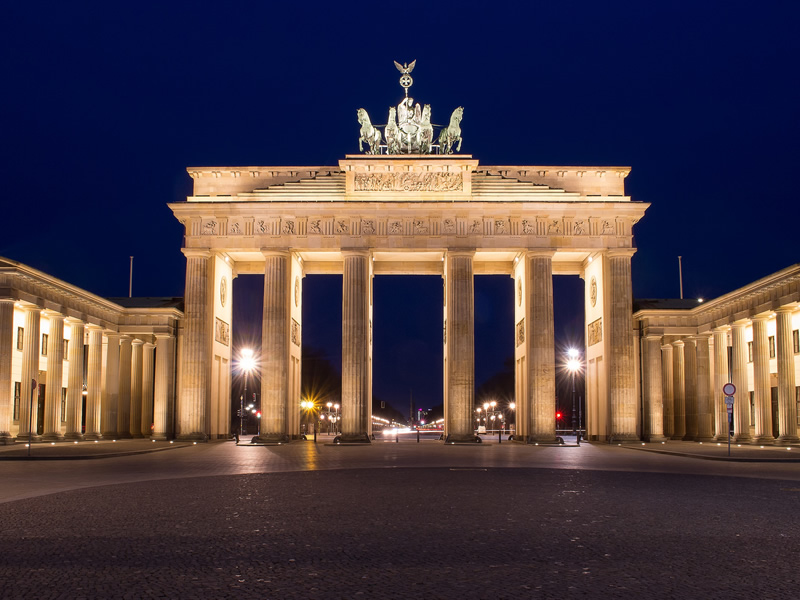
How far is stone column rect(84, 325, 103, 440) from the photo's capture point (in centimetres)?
5194

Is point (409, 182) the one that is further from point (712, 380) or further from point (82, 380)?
point (82, 380)

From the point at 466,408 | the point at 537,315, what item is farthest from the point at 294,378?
the point at 537,315

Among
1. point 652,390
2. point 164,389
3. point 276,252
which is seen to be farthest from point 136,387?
point 652,390

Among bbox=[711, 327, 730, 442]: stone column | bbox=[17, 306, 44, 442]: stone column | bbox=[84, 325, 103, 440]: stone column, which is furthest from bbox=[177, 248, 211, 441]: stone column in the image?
bbox=[711, 327, 730, 442]: stone column

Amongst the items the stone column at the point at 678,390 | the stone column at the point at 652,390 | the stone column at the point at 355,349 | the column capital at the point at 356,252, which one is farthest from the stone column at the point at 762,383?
the column capital at the point at 356,252

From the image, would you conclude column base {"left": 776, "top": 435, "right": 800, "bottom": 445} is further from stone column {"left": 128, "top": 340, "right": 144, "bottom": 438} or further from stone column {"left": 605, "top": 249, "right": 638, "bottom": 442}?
stone column {"left": 128, "top": 340, "right": 144, "bottom": 438}

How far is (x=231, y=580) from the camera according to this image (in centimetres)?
823

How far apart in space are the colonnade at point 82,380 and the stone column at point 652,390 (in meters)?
30.5

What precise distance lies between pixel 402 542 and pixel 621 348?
42.4 m

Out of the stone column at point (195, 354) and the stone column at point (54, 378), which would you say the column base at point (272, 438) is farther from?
the stone column at point (54, 378)

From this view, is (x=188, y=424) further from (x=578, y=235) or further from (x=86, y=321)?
(x=578, y=235)

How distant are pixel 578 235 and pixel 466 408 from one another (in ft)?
42.8

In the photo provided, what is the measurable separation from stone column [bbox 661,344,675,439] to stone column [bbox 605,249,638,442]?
646cm

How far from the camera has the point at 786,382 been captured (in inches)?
1636
